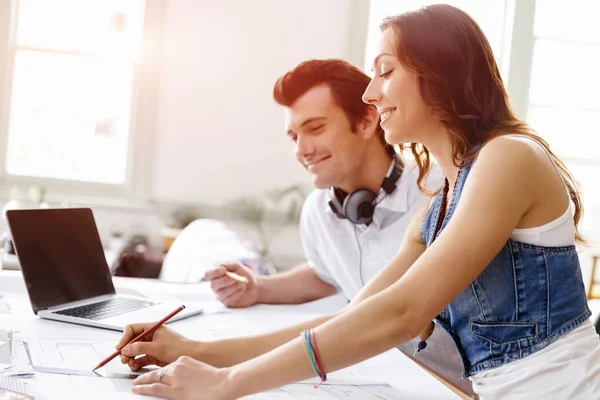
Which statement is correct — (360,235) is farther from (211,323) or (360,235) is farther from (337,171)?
(211,323)

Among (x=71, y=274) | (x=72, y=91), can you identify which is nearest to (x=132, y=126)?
(x=72, y=91)

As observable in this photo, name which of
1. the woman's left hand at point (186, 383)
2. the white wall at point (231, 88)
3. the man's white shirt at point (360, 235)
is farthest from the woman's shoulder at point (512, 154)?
the white wall at point (231, 88)

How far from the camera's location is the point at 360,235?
1.84 m

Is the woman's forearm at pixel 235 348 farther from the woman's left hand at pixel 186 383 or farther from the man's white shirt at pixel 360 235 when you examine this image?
the man's white shirt at pixel 360 235

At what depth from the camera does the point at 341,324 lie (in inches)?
34.7

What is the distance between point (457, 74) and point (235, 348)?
0.61 meters

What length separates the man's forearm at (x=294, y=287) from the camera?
5.82ft

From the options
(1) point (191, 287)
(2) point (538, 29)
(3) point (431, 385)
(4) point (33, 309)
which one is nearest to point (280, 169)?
(2) point (538, 29)

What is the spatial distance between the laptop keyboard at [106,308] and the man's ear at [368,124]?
80cm

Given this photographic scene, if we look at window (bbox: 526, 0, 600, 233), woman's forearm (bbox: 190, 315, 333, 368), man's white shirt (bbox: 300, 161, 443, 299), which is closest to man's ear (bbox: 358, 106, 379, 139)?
man's white shirt (bbox: 300, 161, 443, 299)

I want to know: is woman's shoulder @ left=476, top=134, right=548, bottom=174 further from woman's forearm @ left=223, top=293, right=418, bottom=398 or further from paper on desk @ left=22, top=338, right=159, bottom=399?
paper on desk @ left=22, top=338, right=159, bottom=399

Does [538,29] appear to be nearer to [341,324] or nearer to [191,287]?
[191,287]

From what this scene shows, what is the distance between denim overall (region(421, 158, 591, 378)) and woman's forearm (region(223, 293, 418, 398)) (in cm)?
21

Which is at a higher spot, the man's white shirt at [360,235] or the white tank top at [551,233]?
the white tank top at [551,233]
